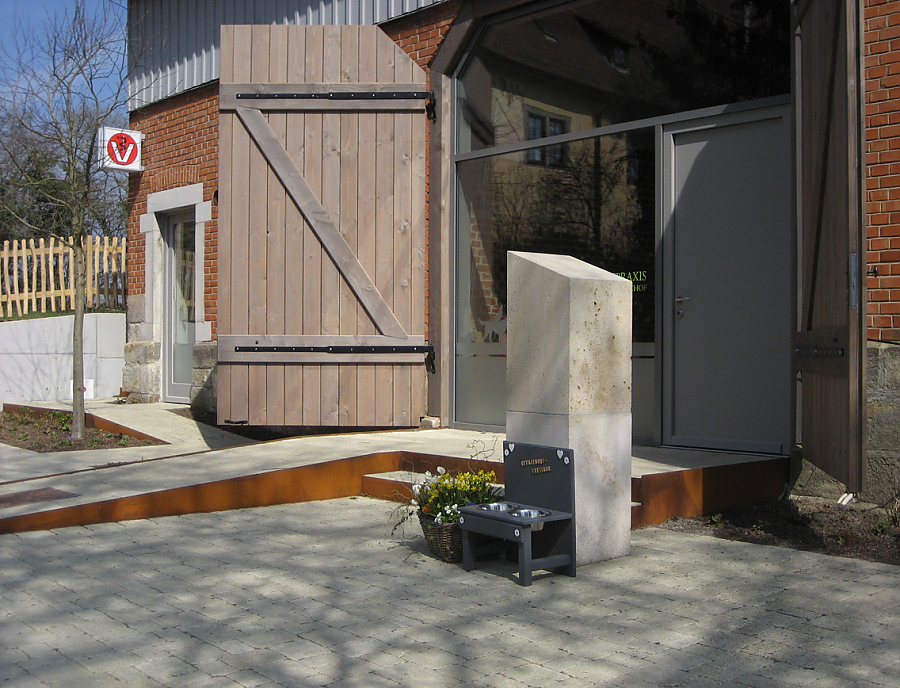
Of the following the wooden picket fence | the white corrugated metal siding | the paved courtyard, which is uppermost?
the white corrugated metal siding

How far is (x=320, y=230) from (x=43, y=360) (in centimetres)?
671

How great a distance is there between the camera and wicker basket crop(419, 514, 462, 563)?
4594 mm

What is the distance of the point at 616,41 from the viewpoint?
23.6 feet

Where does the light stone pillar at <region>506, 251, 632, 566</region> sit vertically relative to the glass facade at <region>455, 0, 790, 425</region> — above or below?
below

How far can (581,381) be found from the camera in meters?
4.44

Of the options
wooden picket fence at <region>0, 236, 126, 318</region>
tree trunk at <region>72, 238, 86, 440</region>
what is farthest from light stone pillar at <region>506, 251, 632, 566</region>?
wooden picket fence at <region>0, 236, 126, 318</region>

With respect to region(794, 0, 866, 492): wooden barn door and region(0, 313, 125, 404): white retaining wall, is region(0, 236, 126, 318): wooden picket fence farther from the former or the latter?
region(794, 0, 866, 492): wooden barn door

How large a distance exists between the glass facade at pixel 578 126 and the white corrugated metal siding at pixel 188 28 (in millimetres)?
1958

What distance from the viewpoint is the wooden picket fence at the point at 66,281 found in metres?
13.4

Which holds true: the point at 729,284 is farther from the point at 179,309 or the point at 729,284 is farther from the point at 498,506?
the point at 179,309

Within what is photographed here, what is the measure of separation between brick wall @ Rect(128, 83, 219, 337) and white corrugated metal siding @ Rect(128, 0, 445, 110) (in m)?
0.17

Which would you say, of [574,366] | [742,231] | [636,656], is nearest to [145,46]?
[742,231]

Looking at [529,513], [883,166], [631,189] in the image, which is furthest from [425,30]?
[529,513]

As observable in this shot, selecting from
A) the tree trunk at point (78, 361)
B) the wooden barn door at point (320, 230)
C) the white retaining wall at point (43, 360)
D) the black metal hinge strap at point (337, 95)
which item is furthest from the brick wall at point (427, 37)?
the white retaining wall at point (43, 360)
